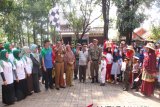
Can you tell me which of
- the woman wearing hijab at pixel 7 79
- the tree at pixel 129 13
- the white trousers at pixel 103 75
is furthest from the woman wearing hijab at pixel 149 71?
the tree at pixel 129 13

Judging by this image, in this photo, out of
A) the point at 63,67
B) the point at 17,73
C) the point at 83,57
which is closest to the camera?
the point at 17,73

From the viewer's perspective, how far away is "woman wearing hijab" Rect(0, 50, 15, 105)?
8.93 m

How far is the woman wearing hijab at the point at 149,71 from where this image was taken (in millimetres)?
10750

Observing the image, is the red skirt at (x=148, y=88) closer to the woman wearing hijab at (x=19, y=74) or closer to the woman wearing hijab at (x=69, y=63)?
the woman wearing hijab at (x=69, y=63)

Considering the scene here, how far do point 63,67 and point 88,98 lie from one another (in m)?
2.57

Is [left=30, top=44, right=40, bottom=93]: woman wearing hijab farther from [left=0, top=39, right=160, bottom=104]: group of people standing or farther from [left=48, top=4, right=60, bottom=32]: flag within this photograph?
[left=48, top=4, right=60, bottom=32]: flag

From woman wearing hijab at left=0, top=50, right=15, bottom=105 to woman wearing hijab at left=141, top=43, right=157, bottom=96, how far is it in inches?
187

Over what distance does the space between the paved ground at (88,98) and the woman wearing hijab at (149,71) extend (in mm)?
300

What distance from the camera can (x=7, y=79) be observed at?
912 centimetres

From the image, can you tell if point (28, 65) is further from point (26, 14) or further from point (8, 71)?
point (26, 14)

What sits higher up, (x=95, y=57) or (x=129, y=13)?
(x=129, y=13)

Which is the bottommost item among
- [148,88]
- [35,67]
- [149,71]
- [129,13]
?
[148,88]

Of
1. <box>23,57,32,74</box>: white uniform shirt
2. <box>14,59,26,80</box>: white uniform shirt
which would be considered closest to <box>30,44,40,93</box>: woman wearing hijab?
<box>23,57,32,74</box>: white uniform shirt

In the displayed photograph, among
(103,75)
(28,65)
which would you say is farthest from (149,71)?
(28,65)
